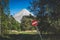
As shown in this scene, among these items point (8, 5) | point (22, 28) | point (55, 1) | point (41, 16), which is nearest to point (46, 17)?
point (41, 16)

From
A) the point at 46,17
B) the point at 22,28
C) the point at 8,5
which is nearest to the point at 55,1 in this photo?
the point at 46,17

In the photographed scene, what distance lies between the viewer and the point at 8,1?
165 feet

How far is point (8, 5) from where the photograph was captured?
50344mm

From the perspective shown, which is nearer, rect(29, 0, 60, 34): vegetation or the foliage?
rect(29, 0, 60, 34): vegetation

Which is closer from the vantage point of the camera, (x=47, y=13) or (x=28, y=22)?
(x=47, y=13)

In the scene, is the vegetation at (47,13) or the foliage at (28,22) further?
the foliage at (28,22)

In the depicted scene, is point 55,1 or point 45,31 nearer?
point 55,1

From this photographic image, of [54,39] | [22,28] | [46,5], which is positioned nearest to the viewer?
[54,39]

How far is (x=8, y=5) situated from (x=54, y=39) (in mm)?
17842

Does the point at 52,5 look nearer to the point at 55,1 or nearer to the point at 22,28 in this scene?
the point at 55,1

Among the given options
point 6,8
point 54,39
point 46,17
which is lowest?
point 54,39

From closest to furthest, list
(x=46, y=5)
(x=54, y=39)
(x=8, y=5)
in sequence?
(x=54, y=39), (x=46, y=5), (x=8, y=5)

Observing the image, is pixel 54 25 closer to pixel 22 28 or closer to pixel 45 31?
pixel 45 31

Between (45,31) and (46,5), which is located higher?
(46,5)
